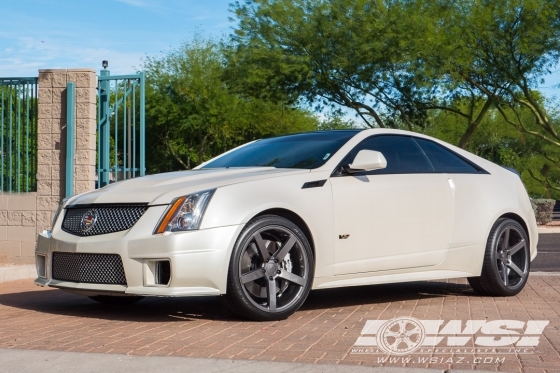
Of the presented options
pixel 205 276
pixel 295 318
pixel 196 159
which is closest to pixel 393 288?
pixel 295 318

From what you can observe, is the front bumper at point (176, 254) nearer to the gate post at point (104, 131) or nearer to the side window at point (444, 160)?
the side window at point (444, 160)

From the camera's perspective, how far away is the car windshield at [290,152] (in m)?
7.70

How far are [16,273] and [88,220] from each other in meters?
4.76

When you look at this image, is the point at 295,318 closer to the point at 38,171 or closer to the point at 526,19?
the point at 38,171

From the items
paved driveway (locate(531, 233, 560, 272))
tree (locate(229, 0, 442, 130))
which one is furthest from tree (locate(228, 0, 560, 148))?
paved driveway (locate(531, 233, 560, 272))

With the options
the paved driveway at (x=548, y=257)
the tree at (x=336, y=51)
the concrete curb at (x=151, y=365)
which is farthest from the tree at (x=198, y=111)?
the concrete curb at (x=151, y=365)

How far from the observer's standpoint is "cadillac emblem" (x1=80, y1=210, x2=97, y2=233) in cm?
705

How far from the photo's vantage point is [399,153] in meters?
8.22

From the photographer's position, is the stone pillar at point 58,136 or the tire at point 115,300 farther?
the stone pillar at point 58,136

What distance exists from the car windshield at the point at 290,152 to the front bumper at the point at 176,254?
3.99 ft

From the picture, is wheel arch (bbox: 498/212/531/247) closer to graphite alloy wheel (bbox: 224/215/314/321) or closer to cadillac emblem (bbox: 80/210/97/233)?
graphite alloy wheel (bbox: 224/215/314/321)

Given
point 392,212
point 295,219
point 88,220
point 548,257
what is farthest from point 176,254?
point 548,257

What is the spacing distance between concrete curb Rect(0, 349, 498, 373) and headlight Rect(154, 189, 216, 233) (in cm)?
146

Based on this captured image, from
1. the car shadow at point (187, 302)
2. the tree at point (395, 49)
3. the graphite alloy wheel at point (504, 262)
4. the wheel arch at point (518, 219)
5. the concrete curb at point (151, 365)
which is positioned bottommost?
the car shadow at point (187, 302)
